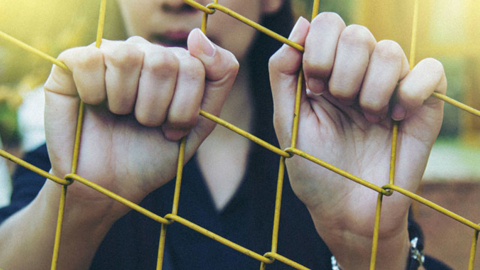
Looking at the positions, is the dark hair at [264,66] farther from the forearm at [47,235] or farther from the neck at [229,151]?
the forearm at [47,235]

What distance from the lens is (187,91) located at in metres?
0.56

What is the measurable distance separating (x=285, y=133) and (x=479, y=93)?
13.2ft

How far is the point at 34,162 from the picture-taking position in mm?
1191

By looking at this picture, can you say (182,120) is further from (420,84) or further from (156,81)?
(420,84)

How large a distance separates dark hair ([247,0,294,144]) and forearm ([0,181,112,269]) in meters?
0.60

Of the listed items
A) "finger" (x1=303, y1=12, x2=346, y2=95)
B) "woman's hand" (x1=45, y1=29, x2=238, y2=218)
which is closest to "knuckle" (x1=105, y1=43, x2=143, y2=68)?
"woman's hand" (x1=45, y1=29, x2=238, y2=218)

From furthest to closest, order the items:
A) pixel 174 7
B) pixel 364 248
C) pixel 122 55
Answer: pixel 174 7
pixel 364 248
pixel 122 55

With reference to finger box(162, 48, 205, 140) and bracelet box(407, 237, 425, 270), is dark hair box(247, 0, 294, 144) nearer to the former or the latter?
bracelet box(407, 237, 425, 270)

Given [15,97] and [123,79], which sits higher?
[15,97]

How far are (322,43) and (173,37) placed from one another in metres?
0.41

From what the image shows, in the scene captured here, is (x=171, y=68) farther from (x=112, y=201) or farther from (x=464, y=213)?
(x=464, y=213)

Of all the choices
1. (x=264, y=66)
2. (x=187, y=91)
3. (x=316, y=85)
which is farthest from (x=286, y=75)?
(x=264, y=66)

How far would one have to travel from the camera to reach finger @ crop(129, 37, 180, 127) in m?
0.54

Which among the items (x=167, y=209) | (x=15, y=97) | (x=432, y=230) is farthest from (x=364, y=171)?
(x=432, y=230)
